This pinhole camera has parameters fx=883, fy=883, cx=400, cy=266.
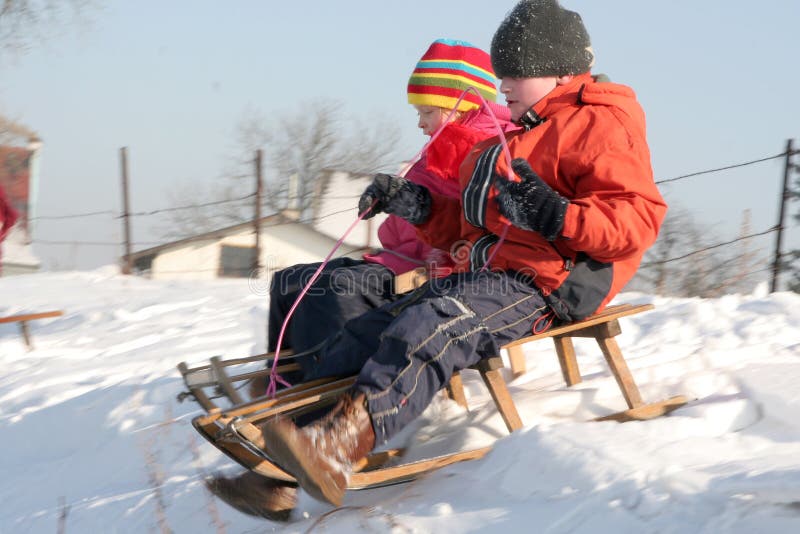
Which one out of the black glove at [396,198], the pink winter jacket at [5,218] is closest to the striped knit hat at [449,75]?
the black glove at [396,198]

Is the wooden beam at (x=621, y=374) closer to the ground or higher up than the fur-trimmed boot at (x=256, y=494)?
higher up

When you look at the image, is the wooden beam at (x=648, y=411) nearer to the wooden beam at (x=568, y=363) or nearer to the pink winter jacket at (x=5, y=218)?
the wooden beam at (x=568, y=363)

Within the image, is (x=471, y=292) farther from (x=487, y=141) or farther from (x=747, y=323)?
(x=747, y=323)

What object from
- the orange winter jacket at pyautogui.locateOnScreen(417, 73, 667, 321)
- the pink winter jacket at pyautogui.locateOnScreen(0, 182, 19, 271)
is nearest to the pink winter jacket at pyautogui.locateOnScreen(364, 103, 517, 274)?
the orange winter jacket at pyautogui.locateOnScreen(417, 73, 667, 321)

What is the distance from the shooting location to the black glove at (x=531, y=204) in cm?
254

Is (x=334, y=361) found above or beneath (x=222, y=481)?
above

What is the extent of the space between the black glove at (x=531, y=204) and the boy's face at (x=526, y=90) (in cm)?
41

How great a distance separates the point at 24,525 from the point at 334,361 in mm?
1482

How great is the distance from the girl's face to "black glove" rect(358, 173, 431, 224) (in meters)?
0.40

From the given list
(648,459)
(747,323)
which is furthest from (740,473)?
(747,323)

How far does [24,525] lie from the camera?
337 centimetres

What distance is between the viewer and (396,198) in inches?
125

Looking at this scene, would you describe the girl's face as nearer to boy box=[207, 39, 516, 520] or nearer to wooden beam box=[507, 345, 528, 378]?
boy box=[207, 39, 516, 520]

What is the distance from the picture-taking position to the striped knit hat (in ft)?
11.6
